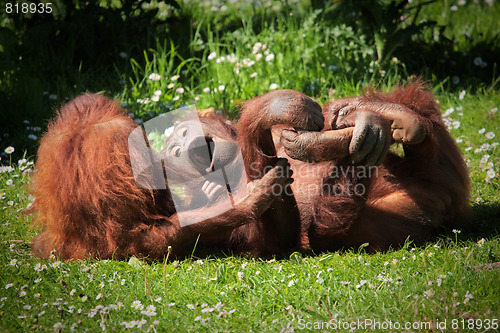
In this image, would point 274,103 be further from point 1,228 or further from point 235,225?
point 1,228

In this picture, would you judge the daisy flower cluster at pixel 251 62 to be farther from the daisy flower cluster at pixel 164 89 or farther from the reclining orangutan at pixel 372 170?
the reclining orangutan at pixel 372 170

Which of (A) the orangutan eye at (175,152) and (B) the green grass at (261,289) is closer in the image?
(B) the green grass at (261,289)

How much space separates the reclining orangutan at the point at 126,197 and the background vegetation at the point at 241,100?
113 millimetres

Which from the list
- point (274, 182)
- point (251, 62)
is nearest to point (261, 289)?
point (274, 182)

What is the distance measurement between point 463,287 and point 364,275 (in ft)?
1.44

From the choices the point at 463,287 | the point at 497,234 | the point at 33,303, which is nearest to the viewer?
the point at 463,287

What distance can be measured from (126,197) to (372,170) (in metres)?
1.15

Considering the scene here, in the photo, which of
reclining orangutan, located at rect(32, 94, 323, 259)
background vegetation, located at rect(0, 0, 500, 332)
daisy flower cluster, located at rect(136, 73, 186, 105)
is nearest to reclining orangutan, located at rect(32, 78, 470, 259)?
reclining orangutan, located at rect(32, 94, 323, 259)

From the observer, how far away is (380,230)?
3051 mm

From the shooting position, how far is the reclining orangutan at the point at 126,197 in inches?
110

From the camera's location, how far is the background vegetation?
2473 mm

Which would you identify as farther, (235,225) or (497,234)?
(497,234)

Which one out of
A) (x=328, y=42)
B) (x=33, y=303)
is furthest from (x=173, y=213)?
(x=328, y=42)

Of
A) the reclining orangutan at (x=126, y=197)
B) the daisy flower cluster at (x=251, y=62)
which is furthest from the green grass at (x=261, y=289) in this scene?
the daisy flower cluster at (x=251, y=62)
